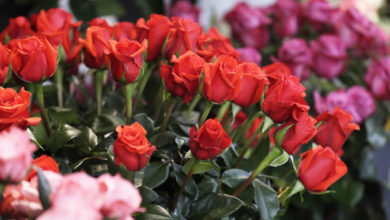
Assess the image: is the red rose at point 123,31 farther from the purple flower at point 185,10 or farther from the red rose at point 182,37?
the purple flower at point 185,10

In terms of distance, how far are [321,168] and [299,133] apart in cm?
4

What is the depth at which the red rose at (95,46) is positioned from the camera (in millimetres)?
472

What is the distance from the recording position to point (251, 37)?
0.93 m

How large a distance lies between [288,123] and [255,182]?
76mm

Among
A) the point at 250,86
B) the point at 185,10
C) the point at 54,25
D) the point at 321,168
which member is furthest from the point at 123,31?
the point at 185,10

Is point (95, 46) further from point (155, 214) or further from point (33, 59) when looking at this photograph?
point (155, 214)

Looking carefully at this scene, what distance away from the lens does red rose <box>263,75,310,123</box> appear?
42cm

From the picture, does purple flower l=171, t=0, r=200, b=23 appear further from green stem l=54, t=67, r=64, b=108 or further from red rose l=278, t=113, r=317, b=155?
red rose l=278, t=113, r=317, b=155

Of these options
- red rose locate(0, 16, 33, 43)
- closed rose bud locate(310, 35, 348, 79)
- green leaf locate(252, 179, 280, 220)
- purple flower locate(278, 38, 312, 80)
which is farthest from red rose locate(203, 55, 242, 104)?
closed rose bud locate(310, 35, 348, 79)

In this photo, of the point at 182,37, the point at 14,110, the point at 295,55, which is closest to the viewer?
the point at 14,110

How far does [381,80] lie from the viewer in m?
0.83

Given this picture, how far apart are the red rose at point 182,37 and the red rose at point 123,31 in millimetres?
68

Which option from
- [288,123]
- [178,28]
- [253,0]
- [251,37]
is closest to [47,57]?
[178,28]

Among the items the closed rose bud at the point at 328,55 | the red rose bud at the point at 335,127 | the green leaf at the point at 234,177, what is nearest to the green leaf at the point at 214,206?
the green leaf at the point at 234,177
